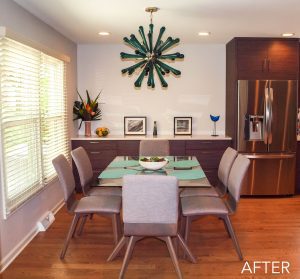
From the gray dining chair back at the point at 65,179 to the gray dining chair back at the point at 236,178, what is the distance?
1.51 meters

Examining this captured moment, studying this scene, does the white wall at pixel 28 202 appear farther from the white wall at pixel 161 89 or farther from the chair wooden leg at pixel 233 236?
the chair wooden leg at pixel 233 236

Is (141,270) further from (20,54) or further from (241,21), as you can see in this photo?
(241,21)

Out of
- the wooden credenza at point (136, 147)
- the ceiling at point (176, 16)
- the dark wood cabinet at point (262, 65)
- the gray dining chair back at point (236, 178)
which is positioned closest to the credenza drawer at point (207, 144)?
the wooden credenza at point (136, 147)

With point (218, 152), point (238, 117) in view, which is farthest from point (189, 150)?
point (238, 117)

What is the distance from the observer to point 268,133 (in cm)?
519

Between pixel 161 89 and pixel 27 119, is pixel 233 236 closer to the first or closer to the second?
pixel 27 119

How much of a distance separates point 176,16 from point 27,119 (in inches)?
76.9

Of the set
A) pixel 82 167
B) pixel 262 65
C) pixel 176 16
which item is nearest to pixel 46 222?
pixel 82 167

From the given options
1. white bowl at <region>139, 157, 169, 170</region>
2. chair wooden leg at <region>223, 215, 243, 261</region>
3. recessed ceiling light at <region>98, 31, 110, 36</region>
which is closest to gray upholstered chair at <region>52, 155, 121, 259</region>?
white bowl at <region>139, 157, 169, 170</region>

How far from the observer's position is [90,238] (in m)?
3.78

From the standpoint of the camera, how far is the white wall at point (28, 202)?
10.5 feet

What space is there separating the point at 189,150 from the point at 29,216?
2597 millimetres

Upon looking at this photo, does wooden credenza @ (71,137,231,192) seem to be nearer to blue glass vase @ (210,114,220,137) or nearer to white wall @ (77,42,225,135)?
blue glass vase @ (210,114,220,137)

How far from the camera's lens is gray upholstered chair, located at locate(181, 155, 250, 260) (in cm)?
321
